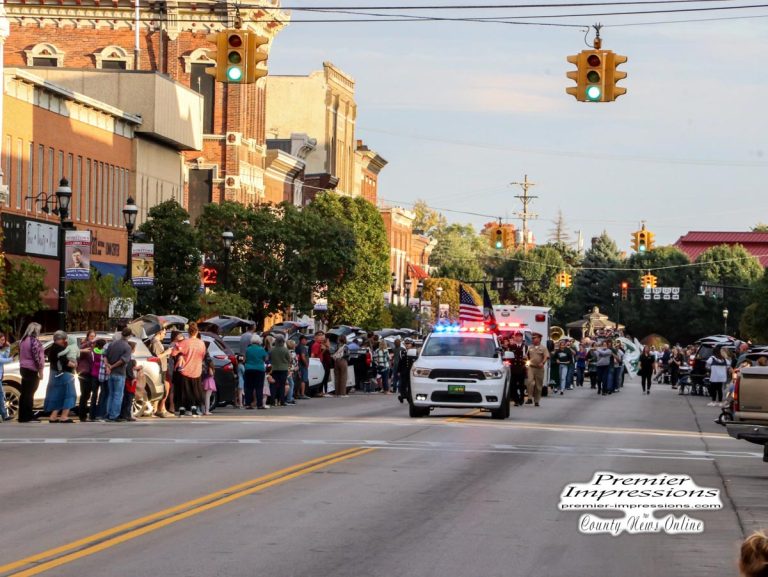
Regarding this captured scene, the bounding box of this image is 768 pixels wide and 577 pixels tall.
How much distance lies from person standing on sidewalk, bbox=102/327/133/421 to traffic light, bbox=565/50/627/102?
30.7ft

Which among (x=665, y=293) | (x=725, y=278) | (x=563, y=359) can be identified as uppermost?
(x=725, y=278)

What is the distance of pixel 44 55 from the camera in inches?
2958

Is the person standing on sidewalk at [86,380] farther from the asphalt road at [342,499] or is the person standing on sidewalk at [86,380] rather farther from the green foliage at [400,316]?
the green foliage at [400,316]

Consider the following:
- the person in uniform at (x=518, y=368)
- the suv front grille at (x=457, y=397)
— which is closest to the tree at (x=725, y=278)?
the person in uniform at (x=518, y=368)

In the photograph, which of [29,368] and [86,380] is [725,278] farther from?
[29,368]

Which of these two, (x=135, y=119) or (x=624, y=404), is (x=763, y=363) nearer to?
(x=624, y=404)

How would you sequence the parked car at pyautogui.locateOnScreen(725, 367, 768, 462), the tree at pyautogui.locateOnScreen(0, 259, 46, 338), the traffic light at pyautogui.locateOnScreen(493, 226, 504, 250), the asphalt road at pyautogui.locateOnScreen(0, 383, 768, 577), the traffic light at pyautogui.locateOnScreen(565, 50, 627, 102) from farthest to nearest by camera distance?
the traffic light at pyautogui.locateOnScreen(493, 226, 504, 250) → the tree at pyautogui.locateOnScreen(0, 259, 46, 338) → the traffic light at pyautogui.locateOnScreen(565, 50, 627, 102) → the parked car at pyautogui.locateOnScreen(725, 367, 768, 462) → the asphalt road at pyautogui.locateOnScreen(0, 383, 768, 577)

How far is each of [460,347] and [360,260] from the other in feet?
165

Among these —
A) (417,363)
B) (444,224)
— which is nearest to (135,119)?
(417,363)

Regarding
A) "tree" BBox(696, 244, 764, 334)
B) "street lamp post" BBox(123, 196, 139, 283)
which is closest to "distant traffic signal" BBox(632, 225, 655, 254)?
"street lamp post" BBox(123, 196, 139, 283)

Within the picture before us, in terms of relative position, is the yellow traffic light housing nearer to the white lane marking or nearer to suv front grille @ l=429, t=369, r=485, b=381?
the white lane marking

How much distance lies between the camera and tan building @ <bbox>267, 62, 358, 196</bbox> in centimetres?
10150

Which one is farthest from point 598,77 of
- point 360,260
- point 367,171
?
point 367,171

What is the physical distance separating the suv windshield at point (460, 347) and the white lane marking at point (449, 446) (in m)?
8.17
